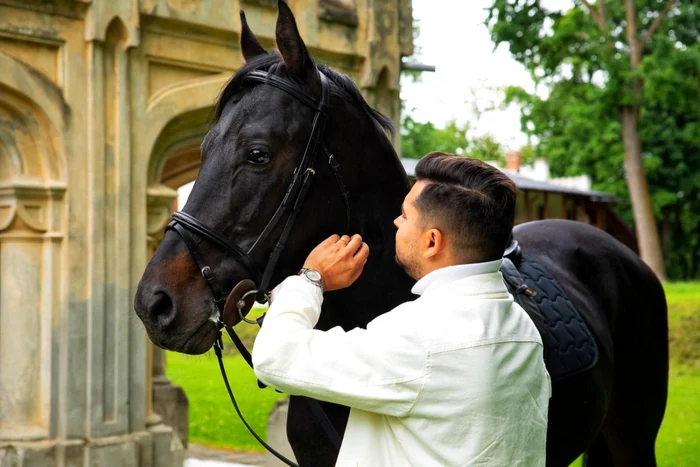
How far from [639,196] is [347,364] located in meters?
21.7

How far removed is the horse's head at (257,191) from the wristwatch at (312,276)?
34 centimetres

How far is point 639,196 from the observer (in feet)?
73.2

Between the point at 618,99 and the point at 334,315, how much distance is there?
67.0ft

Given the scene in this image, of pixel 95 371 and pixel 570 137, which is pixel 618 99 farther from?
pixel 95 371

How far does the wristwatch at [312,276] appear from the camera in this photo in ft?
7.43

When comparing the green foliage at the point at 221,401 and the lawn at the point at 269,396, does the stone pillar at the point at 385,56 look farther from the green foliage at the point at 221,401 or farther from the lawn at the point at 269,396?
the lawn at the point at 269,396

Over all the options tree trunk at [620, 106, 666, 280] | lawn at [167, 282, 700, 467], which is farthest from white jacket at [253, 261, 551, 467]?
tree trunk at [620, 106, 666, 280]

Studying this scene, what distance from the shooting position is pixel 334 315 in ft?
9.73

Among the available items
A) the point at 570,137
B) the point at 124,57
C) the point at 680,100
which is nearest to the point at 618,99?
the point at 680,100

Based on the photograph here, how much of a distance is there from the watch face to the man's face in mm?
235

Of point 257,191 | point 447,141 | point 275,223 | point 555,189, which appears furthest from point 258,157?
point 447,141

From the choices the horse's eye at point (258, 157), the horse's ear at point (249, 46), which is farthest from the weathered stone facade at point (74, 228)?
the horse's eye at point (258, 157)

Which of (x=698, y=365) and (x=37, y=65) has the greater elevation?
(x=37, y=65)

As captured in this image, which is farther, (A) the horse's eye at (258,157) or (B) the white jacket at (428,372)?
(A) the horse's eye at (258,157)
